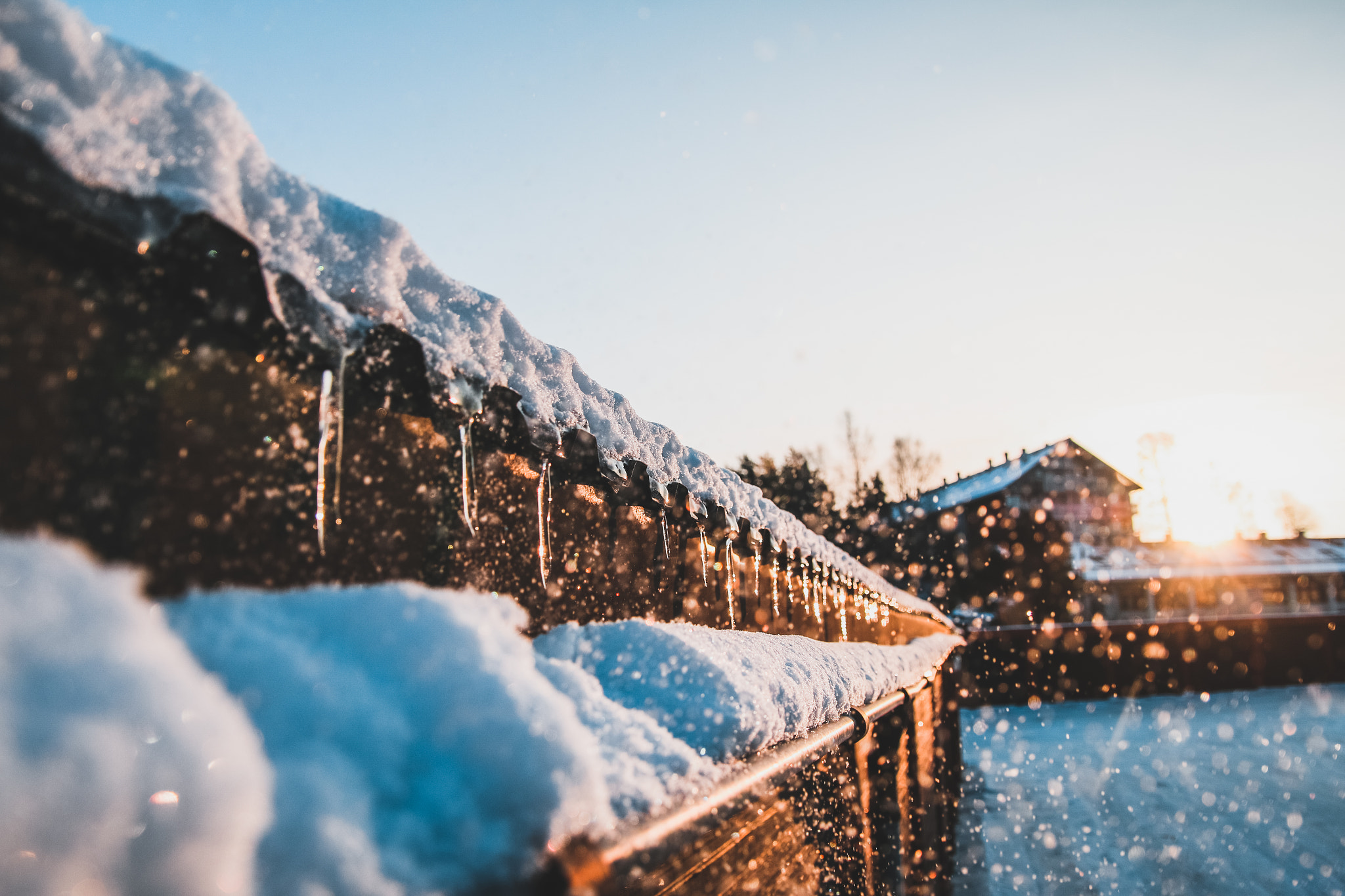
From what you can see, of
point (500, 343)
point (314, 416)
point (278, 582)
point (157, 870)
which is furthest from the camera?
point (500, 343)

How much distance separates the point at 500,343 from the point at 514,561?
649mm

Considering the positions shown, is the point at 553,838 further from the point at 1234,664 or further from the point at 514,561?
the point at 1234,664

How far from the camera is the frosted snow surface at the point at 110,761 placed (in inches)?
23.8

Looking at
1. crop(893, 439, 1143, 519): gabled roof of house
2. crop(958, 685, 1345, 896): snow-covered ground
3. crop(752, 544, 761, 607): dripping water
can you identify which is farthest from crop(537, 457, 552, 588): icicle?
crop(893, 439, 1143, 519): gabled roof of house

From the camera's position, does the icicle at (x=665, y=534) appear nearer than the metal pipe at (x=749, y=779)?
No

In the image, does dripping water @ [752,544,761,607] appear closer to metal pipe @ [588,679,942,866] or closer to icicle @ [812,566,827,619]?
icicle @ [812,566,827,619]

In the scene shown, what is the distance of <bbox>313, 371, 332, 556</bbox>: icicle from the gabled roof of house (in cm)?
2794

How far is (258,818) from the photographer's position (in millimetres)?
708

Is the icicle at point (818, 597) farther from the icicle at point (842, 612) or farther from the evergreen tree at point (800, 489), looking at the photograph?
the evergreen tree at point (800, 489)

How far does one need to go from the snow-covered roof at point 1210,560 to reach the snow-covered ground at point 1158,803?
9751 millimetres

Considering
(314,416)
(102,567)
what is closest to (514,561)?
(314,416)

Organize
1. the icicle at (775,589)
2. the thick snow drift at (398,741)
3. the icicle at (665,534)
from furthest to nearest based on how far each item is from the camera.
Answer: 1. the icicle at (775,589)
2. the icicle at (665,534)
3. the thick snow drift at (398,741)

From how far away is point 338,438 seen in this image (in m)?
1.35

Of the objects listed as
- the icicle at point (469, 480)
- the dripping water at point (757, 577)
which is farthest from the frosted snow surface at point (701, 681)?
the dripping water at point (757, 577)
